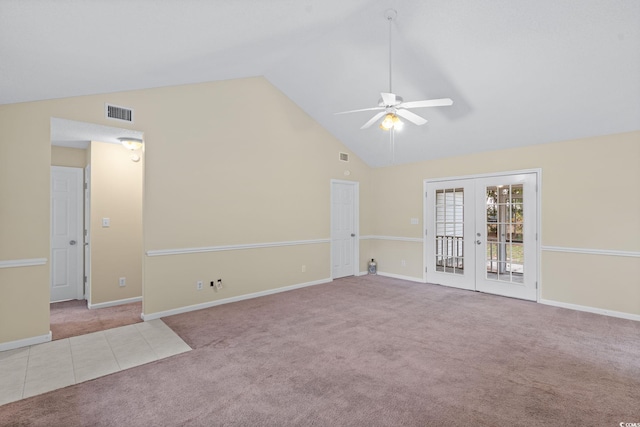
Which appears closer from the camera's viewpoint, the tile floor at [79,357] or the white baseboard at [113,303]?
the tile floor at [79,357]

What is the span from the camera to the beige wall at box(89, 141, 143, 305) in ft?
15.0

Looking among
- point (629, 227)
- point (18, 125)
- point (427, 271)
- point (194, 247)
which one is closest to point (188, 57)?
point (18, 125)

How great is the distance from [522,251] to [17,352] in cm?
656

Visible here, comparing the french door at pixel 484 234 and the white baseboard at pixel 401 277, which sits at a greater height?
the french door at pixel 484 234

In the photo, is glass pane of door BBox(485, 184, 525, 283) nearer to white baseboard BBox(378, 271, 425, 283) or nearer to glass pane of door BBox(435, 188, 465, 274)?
glass pane of door BBox(435, 188, 465, 274)

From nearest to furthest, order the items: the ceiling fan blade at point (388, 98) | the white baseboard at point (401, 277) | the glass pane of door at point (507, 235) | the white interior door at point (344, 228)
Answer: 1. the ceiling fan blade at point (388, 98)
2. the glass pane of door at point (507, 235)
3. the white baseboard at point (401, 277)
4. the white interior door at point (344, 228)

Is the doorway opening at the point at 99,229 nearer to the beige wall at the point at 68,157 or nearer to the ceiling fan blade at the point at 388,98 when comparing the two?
the beige wall at the point at 68,157

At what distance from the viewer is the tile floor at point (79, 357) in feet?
8.28

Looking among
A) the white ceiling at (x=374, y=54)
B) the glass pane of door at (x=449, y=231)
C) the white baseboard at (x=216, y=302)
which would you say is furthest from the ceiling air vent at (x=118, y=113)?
the glass pane of door at (x=449, y=231)

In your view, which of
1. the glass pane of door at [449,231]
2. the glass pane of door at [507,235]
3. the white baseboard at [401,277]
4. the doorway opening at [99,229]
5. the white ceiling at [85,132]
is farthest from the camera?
the white baseboard at [401,277]

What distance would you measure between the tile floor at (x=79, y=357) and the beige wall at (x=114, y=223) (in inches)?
50.2

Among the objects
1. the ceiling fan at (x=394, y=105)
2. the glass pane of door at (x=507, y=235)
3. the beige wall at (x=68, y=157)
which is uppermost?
the ceiling fan at (x=394, y=105)

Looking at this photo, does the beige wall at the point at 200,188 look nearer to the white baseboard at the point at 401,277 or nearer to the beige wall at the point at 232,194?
the beige wall at the point at 232,194

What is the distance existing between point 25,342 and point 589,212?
7061mm
